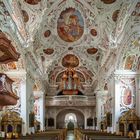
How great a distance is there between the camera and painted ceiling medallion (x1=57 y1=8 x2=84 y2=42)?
24.6 meters

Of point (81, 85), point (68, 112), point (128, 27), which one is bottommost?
point (68, 112)

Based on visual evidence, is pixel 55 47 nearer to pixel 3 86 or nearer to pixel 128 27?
pixel 128 27

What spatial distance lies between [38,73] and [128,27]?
12199mm

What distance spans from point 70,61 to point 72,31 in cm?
809

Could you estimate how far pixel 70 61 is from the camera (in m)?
35.0

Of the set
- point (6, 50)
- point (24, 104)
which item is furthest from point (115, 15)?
point (6, 50)

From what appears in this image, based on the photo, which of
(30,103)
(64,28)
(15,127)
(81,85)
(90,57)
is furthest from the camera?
(81,85)

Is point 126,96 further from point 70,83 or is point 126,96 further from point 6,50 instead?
point 70,83

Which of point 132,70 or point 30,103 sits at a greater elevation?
point 132,70

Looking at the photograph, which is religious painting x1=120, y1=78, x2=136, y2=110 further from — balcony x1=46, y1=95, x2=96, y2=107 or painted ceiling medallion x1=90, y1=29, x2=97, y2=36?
balcony x1=46, y1=95, x2=96, y2=107

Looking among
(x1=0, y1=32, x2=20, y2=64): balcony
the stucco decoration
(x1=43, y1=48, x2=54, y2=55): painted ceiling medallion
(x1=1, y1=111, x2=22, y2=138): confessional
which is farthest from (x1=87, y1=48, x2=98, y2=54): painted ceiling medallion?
(x1=0, y1=32, x2=20, y2=64): balcony

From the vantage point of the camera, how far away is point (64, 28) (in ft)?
87.4

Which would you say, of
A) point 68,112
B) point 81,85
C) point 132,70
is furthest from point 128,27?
point 68,112

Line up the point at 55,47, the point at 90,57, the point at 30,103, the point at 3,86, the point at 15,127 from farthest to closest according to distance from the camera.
Result: the point at 90,57, the point at 55,47, the point at 30,103, the point at 15,127, the point at 3,86
